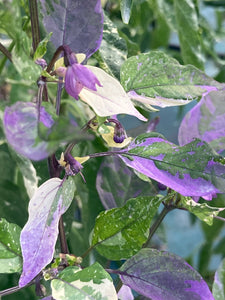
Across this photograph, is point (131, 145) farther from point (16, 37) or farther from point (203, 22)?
point (203, 22)

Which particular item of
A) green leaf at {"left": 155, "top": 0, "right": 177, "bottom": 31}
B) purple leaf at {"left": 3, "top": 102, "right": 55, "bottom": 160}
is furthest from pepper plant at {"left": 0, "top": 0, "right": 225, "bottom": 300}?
green leaf at {"left": 155, "top": 0, "right": 177, "bottom": 31}

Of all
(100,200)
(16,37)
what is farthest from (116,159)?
(16,37)

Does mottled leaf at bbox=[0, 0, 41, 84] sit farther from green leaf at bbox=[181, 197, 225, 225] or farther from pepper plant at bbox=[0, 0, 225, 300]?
green leaf at bbox=[181, 197, 225, 225]

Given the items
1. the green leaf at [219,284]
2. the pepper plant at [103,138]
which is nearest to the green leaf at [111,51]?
the pepper plant at [103,138]

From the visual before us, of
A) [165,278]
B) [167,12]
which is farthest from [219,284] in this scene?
[167,12]

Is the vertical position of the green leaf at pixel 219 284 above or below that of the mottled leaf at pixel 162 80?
below

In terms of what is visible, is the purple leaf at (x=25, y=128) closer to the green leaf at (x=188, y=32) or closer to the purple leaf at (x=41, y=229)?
the purple leaf at (x=41, y=229)
